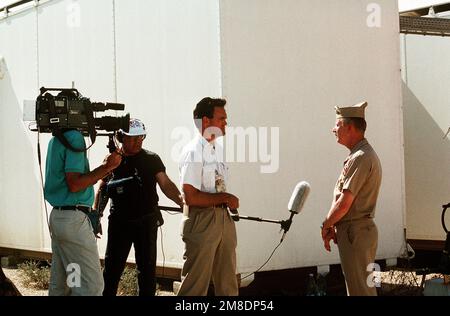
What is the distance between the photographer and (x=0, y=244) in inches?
408

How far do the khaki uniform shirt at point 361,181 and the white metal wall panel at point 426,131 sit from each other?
13.3 feet

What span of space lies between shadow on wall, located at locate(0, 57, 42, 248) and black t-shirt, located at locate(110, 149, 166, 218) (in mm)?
3496

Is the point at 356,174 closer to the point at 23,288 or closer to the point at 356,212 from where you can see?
the point at 356,212

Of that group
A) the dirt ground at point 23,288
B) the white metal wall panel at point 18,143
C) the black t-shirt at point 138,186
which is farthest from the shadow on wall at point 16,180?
the black t-shirt at point 138,186

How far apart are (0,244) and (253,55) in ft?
17.4

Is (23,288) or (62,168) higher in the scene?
(62,168)

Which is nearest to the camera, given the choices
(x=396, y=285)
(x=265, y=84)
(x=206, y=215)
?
(x=206, y=215)

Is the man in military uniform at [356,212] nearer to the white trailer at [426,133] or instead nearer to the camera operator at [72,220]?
the camera operator at [72,220]

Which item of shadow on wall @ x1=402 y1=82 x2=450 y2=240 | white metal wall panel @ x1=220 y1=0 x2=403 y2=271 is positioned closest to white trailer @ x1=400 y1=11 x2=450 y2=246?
shadow on wall @ x1=402 y1=82 x2=450 y2=240

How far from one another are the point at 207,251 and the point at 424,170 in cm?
490

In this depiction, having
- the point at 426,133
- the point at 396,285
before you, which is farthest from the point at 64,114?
the point at 426,133

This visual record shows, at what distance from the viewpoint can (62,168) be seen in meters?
4.79

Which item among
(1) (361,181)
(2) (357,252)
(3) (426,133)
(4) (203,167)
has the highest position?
(3) (426,133)

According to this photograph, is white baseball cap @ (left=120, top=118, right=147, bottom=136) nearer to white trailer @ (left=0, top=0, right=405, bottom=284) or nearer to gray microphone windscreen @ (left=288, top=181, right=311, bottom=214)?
white trailer @ (left=0, top=0, right=405, bottom=284)
